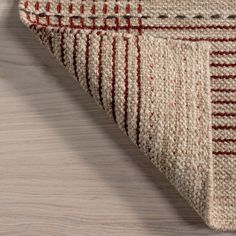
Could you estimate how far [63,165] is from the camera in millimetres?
643

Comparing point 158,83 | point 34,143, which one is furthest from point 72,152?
point 158,83

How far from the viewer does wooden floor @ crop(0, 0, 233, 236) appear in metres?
0.64

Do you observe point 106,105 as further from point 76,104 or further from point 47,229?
point 47,229

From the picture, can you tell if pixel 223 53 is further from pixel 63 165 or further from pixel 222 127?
pixel 63 165

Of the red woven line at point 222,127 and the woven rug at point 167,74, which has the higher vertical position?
the woven rug at point 167,74

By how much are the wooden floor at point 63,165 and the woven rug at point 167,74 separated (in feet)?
0.20

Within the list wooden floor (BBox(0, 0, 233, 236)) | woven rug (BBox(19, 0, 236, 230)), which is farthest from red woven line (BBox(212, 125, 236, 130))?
wooden floor (BBox(0, 0, 233, 236))

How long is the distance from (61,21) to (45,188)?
24cm

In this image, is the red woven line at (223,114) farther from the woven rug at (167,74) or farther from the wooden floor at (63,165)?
the wooden floor at (63,165)

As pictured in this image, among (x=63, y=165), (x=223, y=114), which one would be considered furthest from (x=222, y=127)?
(x=63, y=165)

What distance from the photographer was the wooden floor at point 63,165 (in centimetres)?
64

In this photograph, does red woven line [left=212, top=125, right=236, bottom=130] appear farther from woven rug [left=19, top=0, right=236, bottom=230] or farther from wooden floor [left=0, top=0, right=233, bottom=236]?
wooden floor [left=0, top=0, right=233, bottom=236]

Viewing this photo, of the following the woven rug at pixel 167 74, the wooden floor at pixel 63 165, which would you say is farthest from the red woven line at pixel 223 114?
the wooden floor at pixel 63 165

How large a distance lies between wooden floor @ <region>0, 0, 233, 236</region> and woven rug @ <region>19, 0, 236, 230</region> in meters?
0.06
